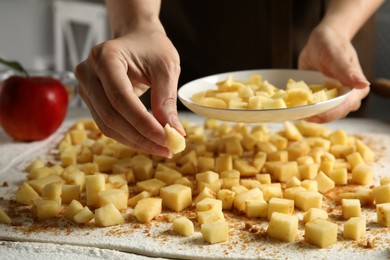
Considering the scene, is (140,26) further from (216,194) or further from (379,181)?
(379,181)

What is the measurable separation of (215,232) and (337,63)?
0.66 metres

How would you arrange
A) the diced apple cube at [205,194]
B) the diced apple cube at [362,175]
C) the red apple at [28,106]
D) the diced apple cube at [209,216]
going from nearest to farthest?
the diced apple cube at [209,216] < the diced apple cube at [205,194] < the diced apple cube at [362,175] < the red apple at [28,106]

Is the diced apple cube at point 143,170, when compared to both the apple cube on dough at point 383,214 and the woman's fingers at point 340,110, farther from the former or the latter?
the apple cube on dough at point 383,214

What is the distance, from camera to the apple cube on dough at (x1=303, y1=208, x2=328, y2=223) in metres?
1.18

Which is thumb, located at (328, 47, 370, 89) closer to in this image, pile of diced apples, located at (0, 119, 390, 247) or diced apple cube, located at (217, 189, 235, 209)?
pile of diced apples, located at (0, 119, 390, 247)

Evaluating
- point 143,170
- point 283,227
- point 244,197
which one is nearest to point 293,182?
point 244,197

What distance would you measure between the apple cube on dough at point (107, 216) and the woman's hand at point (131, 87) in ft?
0.43

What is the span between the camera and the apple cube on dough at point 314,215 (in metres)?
1.18

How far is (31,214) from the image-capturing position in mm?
1275

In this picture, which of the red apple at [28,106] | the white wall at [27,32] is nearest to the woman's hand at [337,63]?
the red apple at [28,106]

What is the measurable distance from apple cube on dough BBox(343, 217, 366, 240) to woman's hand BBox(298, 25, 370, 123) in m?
0.47

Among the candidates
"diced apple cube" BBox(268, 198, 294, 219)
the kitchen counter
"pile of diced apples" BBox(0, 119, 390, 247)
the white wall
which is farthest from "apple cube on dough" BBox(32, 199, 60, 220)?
the white wall

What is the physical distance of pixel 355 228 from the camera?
1.10 meters

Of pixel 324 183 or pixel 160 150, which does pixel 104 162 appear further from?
pixel 324 183
